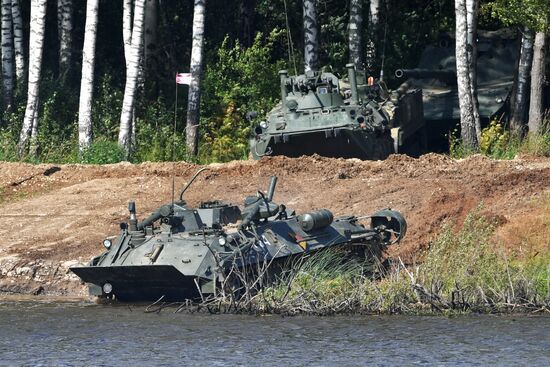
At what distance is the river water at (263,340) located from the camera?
12.7 meters

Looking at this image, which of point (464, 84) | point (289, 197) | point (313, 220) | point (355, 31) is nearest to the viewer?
point (313, 220)

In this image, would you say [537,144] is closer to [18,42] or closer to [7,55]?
[7,55]

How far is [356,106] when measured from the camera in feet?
77.3

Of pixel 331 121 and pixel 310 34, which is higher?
pixel 310 34

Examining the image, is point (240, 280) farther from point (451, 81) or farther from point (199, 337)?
point (451, 81)

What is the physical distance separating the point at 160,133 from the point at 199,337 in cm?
1271

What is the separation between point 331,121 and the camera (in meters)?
23.2

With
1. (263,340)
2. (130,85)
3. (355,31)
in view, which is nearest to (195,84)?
(130,85)

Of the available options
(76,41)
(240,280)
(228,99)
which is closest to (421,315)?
(240,280)

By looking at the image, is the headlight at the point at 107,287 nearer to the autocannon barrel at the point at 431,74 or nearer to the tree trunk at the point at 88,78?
the tree trunk at the point at 88,78

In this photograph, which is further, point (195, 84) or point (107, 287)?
point (195, 84)

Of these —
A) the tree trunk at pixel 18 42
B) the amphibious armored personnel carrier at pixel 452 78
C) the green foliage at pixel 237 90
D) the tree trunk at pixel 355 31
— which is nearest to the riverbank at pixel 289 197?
the green foliage at pixel 237 90

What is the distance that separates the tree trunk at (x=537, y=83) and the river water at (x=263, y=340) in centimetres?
1019

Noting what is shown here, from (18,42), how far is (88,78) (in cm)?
373
